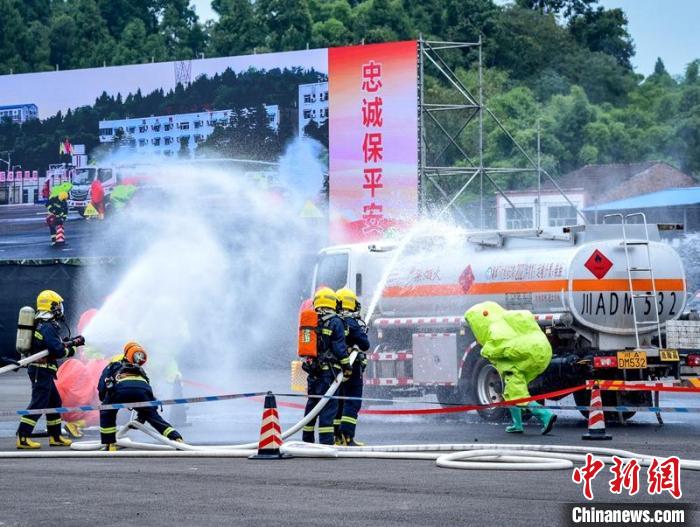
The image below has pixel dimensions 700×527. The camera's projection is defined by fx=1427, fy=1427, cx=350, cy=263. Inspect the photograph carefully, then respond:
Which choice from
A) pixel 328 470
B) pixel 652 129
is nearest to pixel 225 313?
pixel 328 470

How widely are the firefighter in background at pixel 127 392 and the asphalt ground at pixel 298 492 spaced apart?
2.74 ft

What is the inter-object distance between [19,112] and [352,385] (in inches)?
1151

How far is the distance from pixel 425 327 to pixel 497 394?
6.02 feet

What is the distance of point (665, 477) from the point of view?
11.4 meters

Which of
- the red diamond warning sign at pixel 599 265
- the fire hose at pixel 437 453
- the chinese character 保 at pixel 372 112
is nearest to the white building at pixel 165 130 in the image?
the chinese character 保 at pixel 372 112

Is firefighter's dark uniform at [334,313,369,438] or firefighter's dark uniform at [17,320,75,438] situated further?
firefighter's dark uniform at [17,320,75,438]

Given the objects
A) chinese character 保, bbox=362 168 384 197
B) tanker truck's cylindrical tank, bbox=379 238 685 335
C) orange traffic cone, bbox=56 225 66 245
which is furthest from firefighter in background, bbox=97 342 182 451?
orange traffic cone, bbox=56 225 66 245

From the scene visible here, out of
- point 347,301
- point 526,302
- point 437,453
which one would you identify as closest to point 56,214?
point 526,302

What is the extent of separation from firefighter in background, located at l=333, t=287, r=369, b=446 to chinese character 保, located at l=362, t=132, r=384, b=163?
1863 cm

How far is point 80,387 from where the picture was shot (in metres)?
18.1

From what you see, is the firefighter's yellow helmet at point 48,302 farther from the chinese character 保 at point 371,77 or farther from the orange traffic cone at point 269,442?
the chinese character 保 at point 371,77

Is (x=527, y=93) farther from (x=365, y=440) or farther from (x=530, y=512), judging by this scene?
(x=530, y=512)

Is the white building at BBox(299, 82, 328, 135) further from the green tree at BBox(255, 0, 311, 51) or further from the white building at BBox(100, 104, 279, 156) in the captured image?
the green tree at BBox(255, 0, 311, 51)

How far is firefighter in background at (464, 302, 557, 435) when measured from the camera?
17.5 metres
